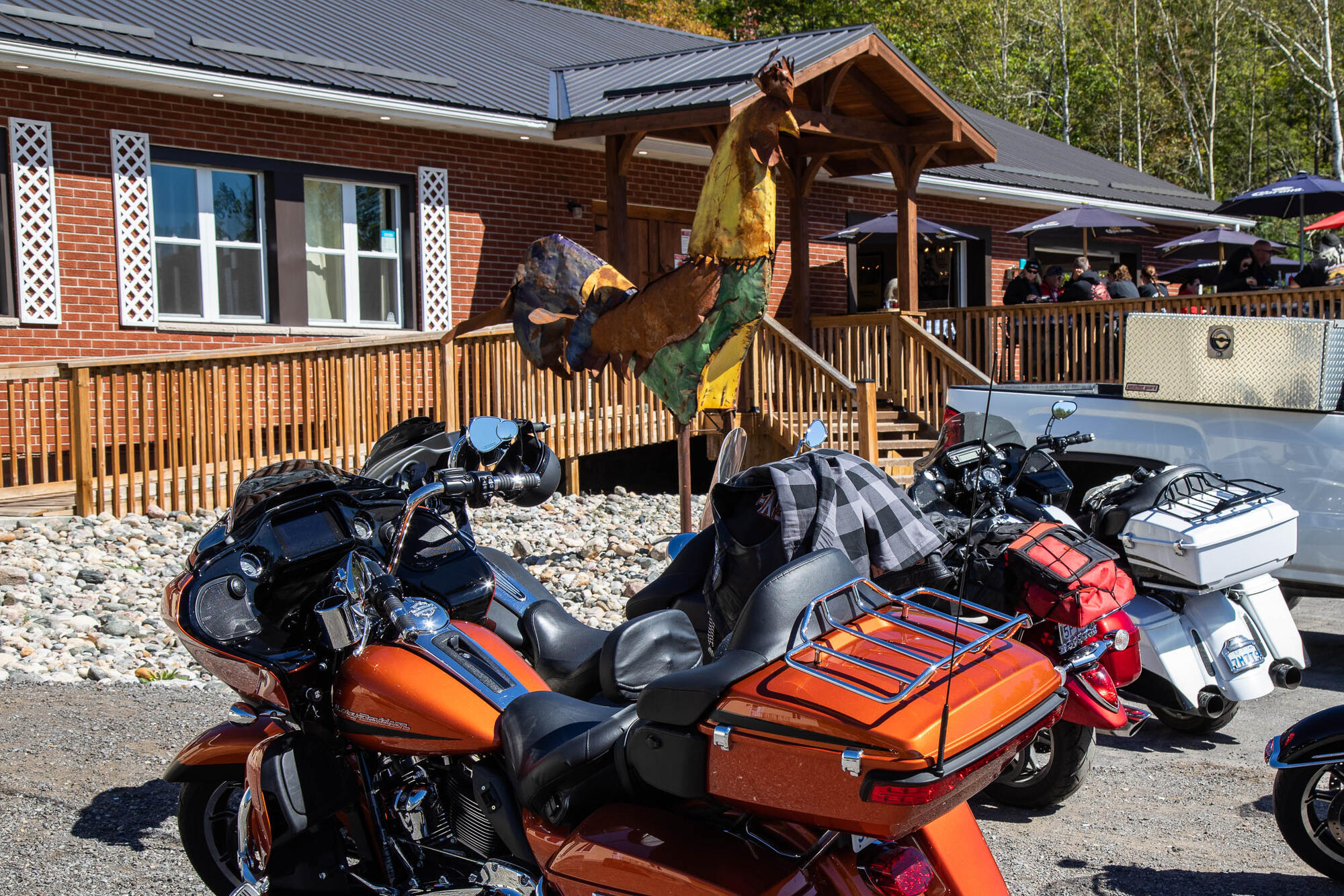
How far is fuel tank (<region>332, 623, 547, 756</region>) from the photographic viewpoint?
2.87 m

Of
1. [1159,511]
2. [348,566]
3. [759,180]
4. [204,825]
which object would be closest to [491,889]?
[348,566]

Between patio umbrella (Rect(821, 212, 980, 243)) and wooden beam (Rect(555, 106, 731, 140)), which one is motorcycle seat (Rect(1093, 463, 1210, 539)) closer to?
wooden beam (Rect(555, 106, 731, 140))

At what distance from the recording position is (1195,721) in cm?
551

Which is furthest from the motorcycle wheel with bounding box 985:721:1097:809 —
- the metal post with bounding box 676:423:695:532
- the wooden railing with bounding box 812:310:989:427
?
the wooden railing with bounding box 812:310:989:427

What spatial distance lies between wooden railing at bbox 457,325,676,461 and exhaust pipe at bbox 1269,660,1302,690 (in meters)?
6.21

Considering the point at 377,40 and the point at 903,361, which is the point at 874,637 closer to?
the point at 903,361

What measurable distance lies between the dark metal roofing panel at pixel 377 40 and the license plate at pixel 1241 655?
10127mm

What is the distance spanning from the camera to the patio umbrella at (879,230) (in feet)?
55.0

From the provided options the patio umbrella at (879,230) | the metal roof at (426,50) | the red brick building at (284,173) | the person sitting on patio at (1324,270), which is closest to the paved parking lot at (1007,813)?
the red brick building at (284,173)

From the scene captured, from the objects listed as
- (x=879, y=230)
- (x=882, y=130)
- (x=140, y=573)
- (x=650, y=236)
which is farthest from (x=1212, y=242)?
(x=140, y=573)

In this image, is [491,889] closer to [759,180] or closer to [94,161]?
[759,180]

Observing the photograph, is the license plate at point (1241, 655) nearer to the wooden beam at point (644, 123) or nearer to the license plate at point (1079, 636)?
the license plate at point (1079, 636)

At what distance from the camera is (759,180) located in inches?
250

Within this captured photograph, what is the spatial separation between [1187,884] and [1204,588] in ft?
4.65
